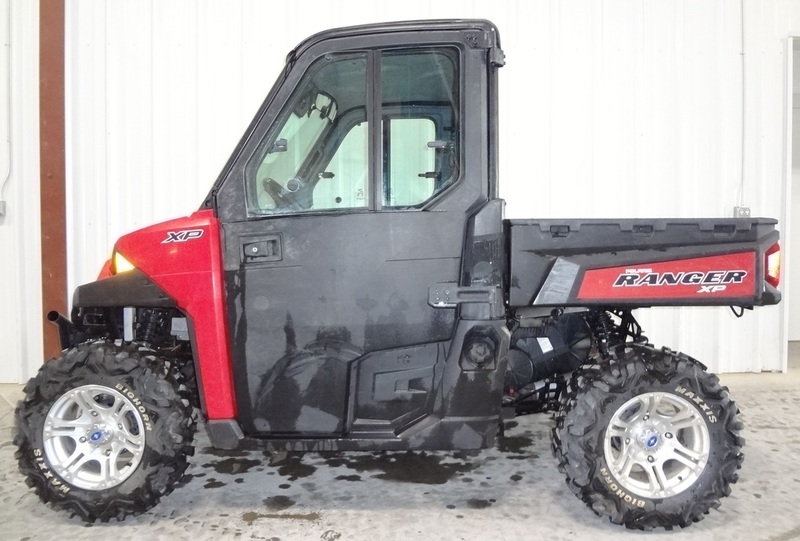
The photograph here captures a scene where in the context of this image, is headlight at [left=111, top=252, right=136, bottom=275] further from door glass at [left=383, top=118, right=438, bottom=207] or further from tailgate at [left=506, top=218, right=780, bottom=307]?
tailgate at [left=506, top=218, right=780, bottom=307]

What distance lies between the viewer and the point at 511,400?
3.09m

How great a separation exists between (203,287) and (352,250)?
2.30ft

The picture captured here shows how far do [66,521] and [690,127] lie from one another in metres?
5.38

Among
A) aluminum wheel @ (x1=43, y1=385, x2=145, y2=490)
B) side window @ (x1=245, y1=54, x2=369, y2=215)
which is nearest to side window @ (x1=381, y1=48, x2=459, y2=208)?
side window @ (x1=245, y1=54, x2=369, y2=215)

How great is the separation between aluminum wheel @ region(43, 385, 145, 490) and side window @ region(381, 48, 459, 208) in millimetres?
1588

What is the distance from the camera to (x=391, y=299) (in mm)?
2555

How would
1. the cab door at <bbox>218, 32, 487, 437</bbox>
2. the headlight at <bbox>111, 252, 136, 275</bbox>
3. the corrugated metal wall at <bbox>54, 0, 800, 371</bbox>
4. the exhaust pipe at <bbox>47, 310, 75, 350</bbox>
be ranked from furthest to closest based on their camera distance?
the corrugated metal wall at <bbox>54, 0, 800, 371</bbox>
the exhaust pipe at <bbox>47, 310, 75, 350</bbox>
the headlight at <bbox>111, 252, 136, 275</bbox>
the cab door at <bbox>218, 32, 487, 437</bbox>

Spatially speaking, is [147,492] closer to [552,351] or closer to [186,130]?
[552,351]

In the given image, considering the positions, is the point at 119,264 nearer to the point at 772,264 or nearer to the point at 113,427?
the point at 113,427

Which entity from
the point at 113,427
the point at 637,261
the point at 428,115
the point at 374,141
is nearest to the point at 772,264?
the point at 637,261

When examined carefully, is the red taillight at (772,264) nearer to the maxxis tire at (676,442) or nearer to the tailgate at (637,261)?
the tailgate at (637,261)

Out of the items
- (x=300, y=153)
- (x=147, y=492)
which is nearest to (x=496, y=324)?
(x=300, y=153)

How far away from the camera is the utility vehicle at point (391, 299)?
100 inches

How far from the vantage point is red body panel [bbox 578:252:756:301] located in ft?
8.41
